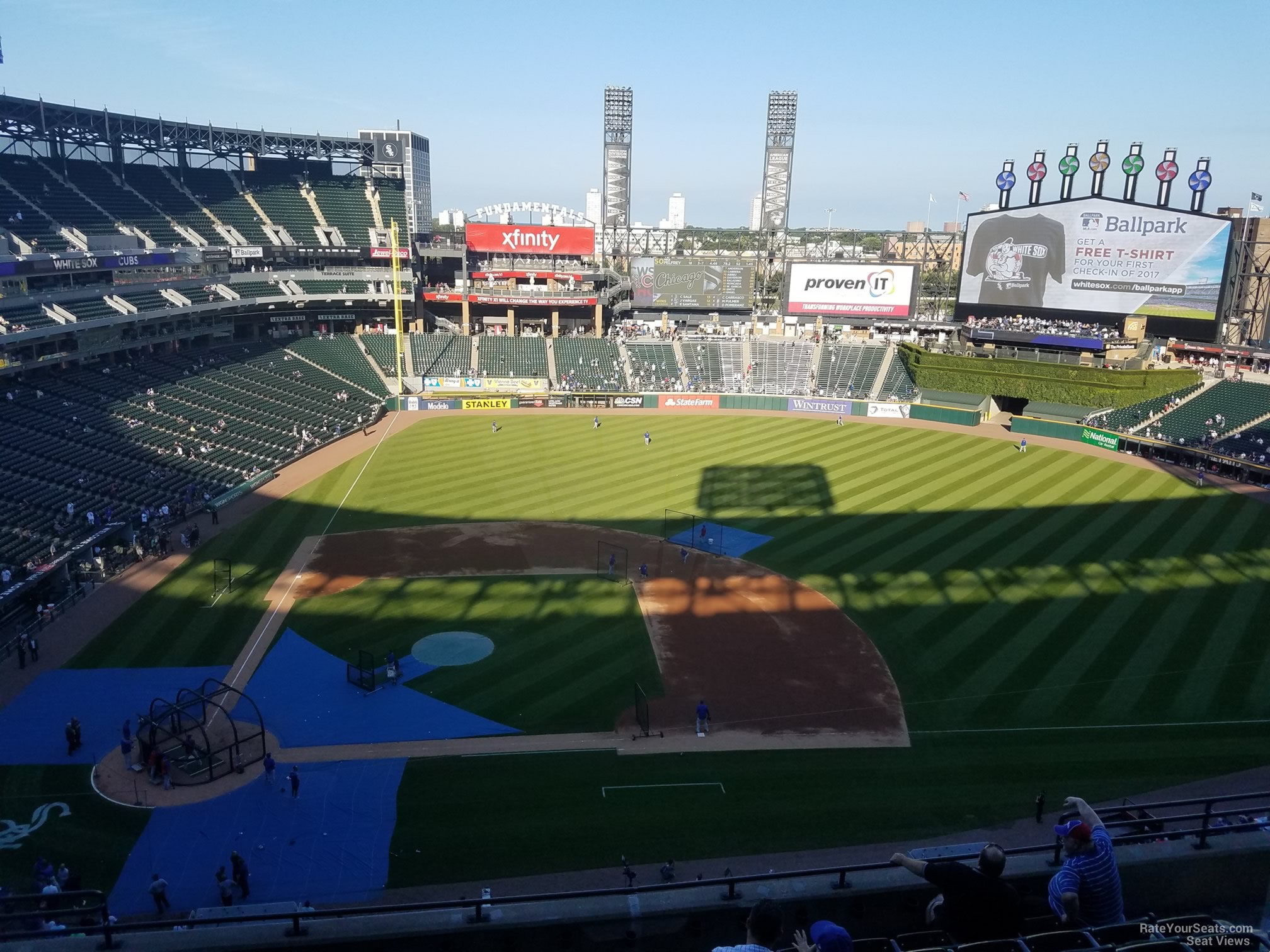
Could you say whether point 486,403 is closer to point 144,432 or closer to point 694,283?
point 694,283

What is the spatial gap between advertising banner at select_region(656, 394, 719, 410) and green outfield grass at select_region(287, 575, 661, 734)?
35.6 m

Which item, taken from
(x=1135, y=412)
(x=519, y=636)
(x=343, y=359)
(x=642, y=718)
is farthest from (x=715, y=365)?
(x=642, y=718)

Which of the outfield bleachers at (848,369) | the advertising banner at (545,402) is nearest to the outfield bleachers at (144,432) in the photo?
the advertising banner at (545,402)

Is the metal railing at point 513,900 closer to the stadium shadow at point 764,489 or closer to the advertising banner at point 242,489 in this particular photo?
the stadium shadow at point 764,489

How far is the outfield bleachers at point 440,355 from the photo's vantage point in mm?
68625

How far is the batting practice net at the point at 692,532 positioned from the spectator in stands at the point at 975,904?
29.9 m

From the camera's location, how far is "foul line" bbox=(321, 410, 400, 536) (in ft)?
127

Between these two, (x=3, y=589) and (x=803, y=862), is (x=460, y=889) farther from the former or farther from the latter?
(x=3, y=589)

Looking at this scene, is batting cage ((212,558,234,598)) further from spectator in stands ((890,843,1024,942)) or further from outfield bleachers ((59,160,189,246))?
outfield bleachers ((59,160,189,246))

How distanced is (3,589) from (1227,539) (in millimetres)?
45688

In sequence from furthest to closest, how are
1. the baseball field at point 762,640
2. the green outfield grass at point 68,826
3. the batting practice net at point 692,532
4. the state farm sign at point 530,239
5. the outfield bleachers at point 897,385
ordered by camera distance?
the state farm sign at point 530,239 < the outfield bleachers at point 897,385 < the batting practice net at point 692,532 < the baseball field at point 762,640 < the green outfield grass at point 68,826

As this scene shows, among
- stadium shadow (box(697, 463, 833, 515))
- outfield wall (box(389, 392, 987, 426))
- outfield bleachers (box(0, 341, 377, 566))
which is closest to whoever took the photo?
outfield bleachers (box(0, 341, 377, 566))

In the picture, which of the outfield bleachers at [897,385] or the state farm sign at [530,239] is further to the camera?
the state farm sign at [530,239]

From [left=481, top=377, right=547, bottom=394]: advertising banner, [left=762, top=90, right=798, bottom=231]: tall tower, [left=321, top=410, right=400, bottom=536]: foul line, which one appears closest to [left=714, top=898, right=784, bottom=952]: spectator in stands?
[left=321, top=410, right=400, bottom=536]: foul line
